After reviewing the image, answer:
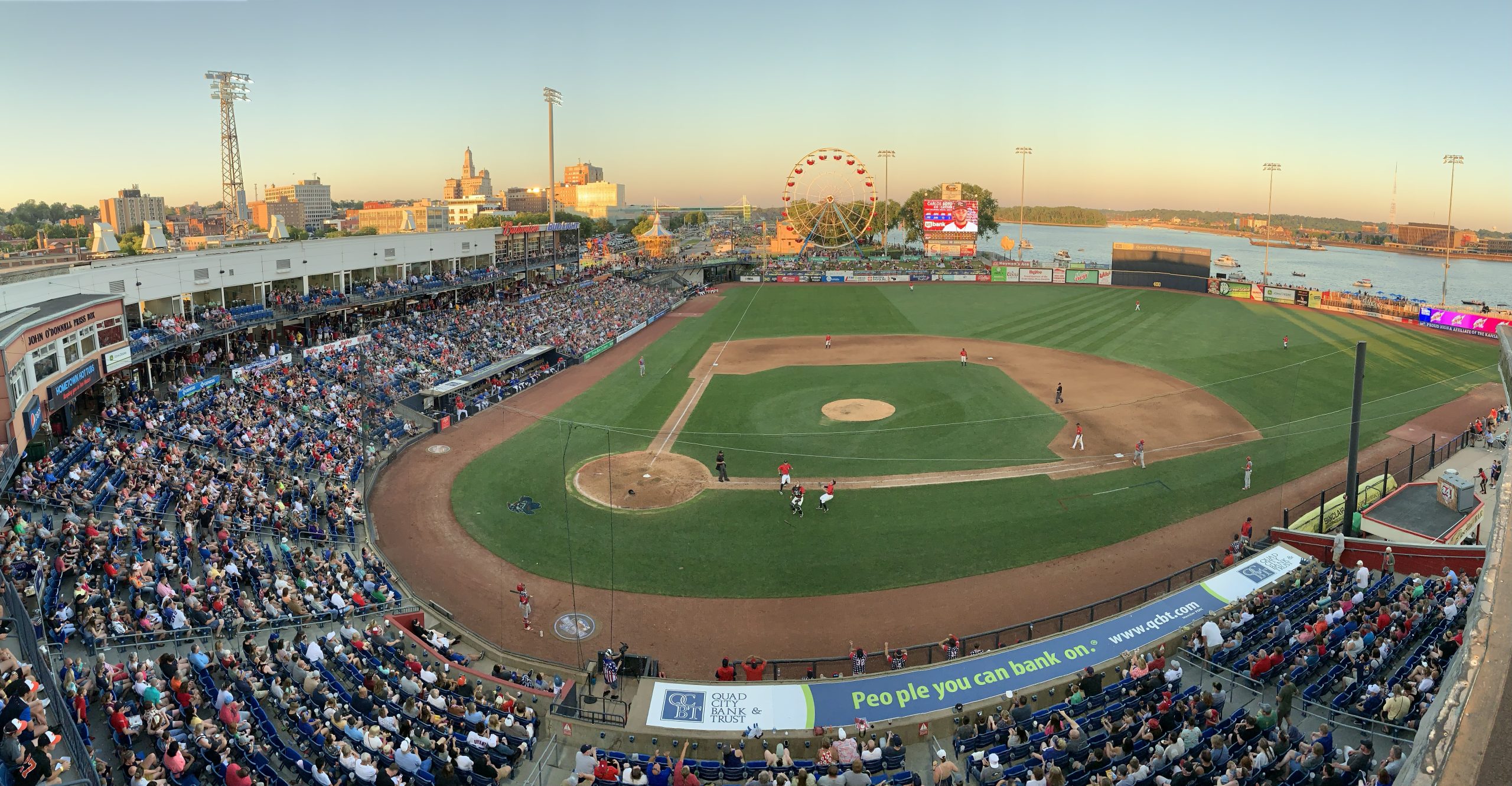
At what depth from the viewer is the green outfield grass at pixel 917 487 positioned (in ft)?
75.7

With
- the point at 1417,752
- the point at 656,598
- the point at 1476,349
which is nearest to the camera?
the point at 1417,752

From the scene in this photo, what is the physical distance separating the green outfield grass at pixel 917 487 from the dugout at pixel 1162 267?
19.6 metres

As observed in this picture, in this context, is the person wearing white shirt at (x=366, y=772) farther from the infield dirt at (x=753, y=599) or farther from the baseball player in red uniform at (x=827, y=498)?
the baseball player in red uniform at (x=827, y=498)

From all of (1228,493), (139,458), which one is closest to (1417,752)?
(1228,493)

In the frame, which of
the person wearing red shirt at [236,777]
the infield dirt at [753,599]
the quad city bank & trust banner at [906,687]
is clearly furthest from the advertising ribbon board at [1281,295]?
the person wearing red shirt at [236,777]

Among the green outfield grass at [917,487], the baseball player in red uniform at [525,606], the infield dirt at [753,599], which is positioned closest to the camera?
the infield dirt at [753,599]

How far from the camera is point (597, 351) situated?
52000 millimetres

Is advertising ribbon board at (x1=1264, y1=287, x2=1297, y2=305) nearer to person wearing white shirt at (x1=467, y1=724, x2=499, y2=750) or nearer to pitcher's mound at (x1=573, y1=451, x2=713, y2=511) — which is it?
pitcher's mound at (x1=573, y1=451, x2=713, y2=511)

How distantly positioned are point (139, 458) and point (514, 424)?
48.4ft

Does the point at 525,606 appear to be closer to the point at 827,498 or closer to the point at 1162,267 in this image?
the point at 827,498

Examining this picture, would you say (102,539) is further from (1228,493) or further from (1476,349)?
(1476,349)

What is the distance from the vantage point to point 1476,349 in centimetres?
5012

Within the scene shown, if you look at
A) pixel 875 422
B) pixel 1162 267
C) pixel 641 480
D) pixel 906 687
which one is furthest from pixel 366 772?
pixel 1162 267

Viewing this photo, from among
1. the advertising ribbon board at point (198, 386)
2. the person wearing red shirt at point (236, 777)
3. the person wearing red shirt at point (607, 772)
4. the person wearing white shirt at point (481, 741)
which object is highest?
the advertising ribbon board at point (198, 386)
